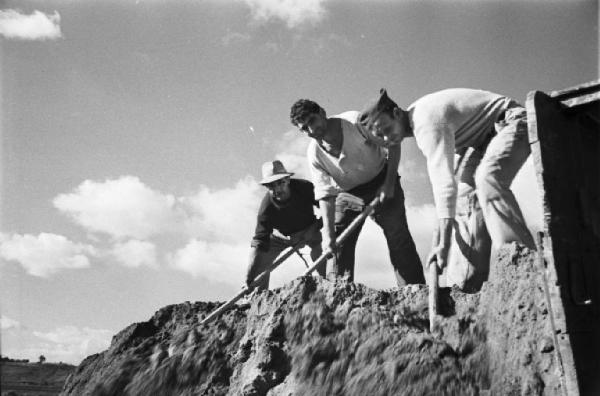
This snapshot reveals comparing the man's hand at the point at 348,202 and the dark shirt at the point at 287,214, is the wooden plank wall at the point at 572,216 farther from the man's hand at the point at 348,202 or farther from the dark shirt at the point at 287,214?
the dark shirt at the point at 287,214

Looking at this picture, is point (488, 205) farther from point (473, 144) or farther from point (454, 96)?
point (454, 96)

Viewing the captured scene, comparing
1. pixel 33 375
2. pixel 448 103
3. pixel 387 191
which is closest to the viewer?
pixel 448 103

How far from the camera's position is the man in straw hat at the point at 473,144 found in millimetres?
3203

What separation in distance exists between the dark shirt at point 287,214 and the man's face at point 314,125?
1.26 metres

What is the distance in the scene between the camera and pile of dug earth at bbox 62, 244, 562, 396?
8.93 ft

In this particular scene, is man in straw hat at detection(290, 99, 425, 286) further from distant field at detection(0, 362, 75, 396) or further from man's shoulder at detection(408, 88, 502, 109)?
distant field at detection(0, 362, 75, 396)

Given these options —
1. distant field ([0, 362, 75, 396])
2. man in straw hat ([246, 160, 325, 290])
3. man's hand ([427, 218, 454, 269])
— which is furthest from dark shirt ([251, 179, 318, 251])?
distant field ([0, 362, 75, 396])

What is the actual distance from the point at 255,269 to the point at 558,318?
396 cm

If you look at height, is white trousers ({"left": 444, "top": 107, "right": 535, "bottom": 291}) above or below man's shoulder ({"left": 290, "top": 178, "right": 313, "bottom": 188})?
below

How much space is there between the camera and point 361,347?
2975mm

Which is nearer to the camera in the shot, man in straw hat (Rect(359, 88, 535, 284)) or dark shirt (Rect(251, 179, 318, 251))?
man in straw hat (Rect(359, 88, 535, 284))

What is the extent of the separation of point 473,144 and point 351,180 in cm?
155

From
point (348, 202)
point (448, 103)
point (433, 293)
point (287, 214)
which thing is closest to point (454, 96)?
point (448, 103)

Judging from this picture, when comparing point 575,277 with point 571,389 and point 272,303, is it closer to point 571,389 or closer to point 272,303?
point 571,389
